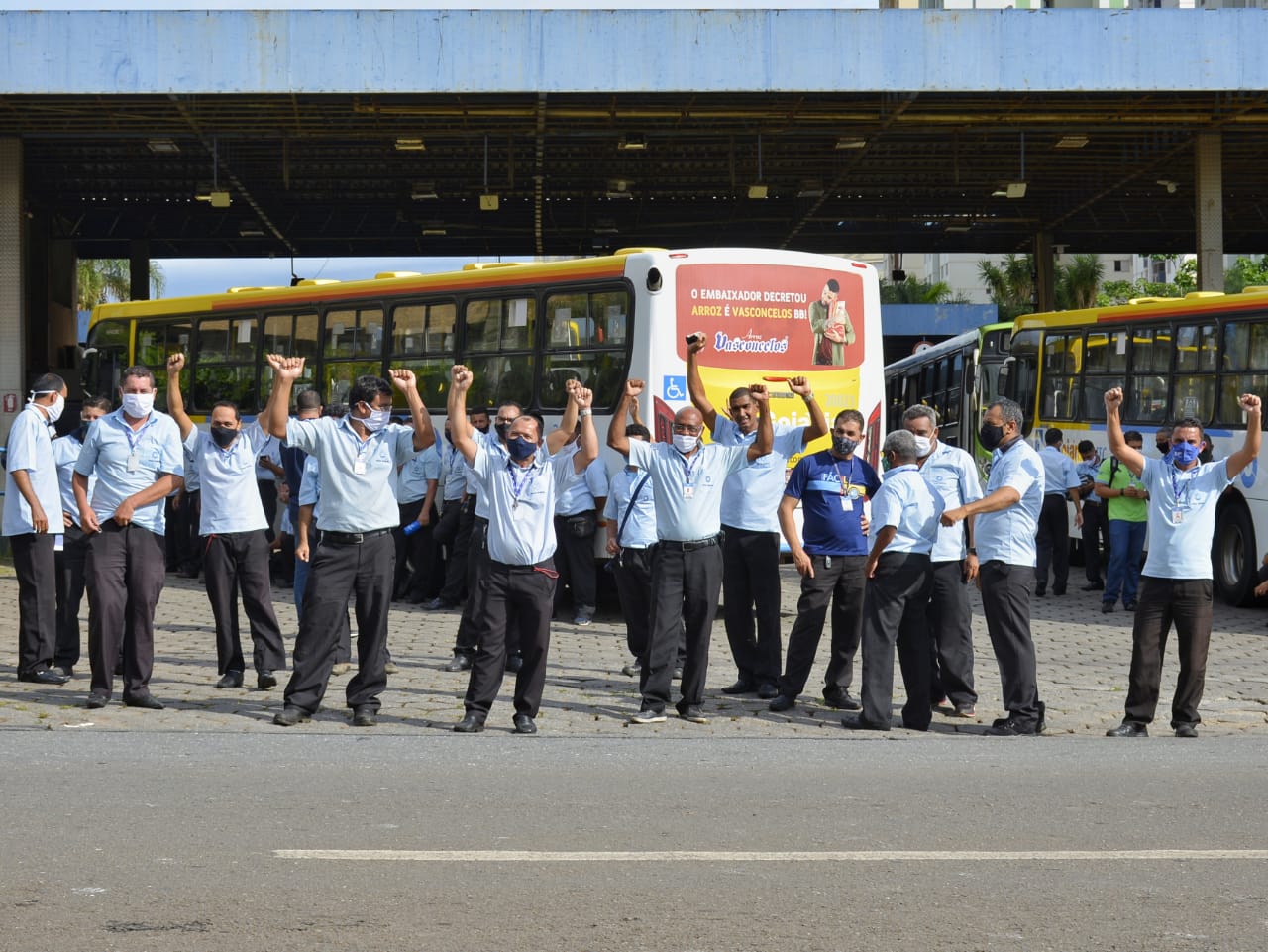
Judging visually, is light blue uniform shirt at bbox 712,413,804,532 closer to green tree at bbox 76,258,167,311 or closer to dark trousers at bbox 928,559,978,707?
dark trousers at bbox 928,559,978,707

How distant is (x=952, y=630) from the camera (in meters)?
10.2

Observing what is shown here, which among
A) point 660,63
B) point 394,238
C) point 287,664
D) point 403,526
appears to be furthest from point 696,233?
point 287,664

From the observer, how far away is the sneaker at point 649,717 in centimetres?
983

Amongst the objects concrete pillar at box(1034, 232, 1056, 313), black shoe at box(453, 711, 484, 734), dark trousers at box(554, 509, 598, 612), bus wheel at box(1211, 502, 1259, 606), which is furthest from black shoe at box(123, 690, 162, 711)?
concrete pillar at box(1034, 232, 1056, 313)

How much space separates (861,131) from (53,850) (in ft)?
72.7

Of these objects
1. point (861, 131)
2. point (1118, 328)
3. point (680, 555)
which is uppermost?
point (861, 131)

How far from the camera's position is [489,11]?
22531 mm

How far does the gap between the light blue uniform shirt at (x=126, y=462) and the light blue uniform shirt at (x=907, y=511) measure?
14.1ft

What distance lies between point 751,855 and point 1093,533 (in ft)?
44.0

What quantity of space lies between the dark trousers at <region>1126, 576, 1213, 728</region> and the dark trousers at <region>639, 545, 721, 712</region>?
244cm

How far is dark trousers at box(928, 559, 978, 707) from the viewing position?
10.1 meters

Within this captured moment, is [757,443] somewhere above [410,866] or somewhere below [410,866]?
above

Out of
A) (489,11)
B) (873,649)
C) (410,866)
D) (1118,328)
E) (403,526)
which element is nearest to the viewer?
(410,866)

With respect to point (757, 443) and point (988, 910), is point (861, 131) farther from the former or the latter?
point (988, 910)
